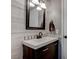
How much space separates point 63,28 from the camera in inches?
107

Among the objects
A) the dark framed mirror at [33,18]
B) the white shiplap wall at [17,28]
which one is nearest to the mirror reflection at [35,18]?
the dark framed mirror at [33,18]

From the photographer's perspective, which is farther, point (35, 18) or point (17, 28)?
point (35, 18)

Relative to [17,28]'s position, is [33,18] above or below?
above

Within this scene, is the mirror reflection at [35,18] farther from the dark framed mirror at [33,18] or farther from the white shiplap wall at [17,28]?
the white shiplap wall at [17,28]

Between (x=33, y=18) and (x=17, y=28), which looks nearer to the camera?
(x=17, y=28)

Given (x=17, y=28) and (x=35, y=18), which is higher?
(x=35, y=18)

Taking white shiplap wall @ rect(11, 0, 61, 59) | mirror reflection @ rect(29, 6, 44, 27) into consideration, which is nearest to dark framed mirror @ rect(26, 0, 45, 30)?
mirror reflection @ rect(29, 6, 44, 27)

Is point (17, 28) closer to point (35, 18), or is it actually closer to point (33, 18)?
point (33, 18)

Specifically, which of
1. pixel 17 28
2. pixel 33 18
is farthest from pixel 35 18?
pixel 17 28

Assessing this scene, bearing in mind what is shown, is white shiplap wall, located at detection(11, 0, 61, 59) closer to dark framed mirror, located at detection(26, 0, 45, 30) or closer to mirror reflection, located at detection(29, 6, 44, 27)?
dark framed mirror, located at detection(26, 0, 45, 30)

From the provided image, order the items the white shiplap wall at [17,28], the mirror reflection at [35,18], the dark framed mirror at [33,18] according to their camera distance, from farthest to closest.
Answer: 1. the mirror reflection at [35,18]
2. the dark framed mirror at [33,18]
3. the white shiplap wall at [17,28]
